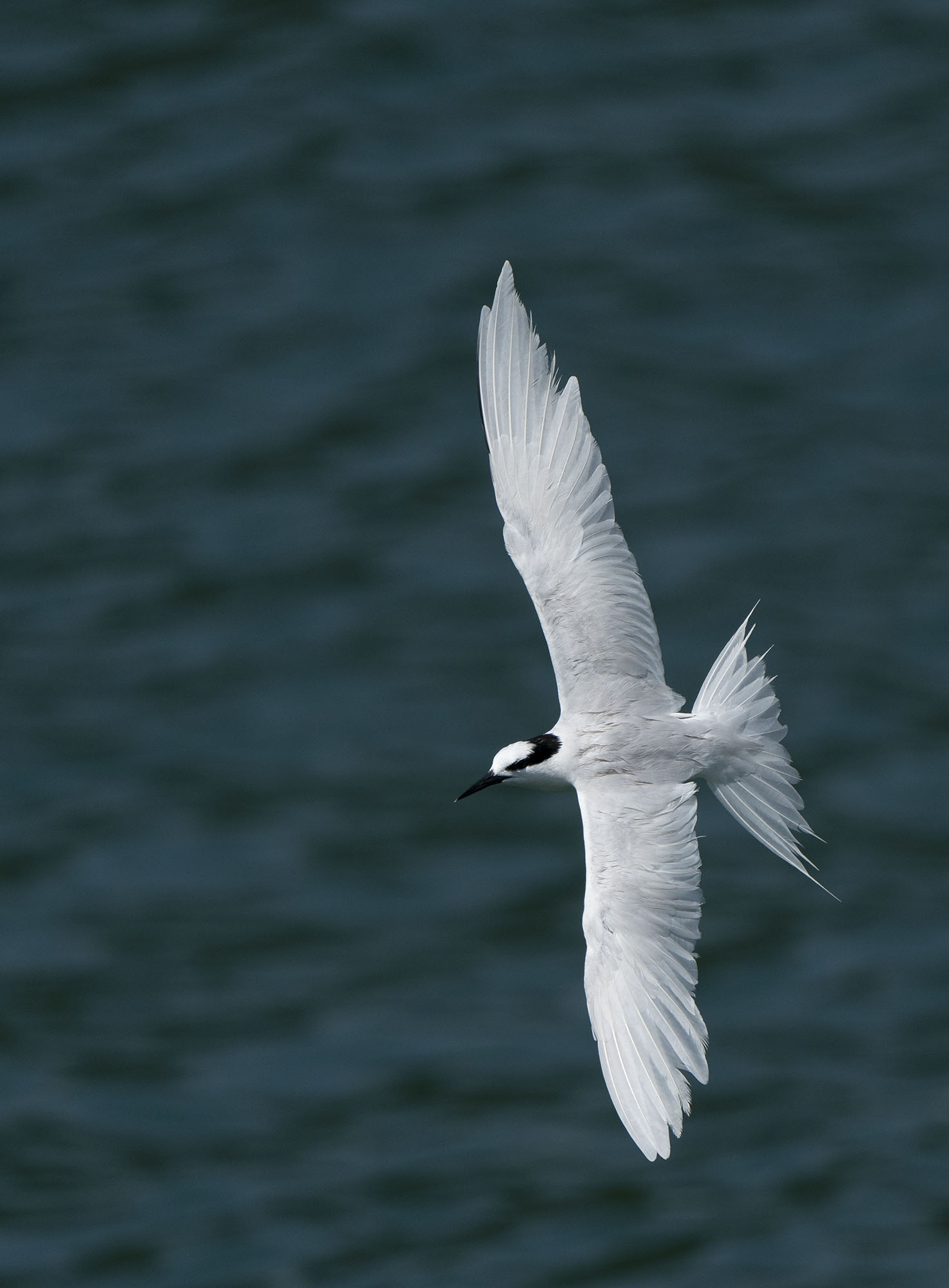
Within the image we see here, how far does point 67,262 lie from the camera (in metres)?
19.1

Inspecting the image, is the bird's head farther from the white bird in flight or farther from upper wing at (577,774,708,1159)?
upper wing at (577,774,708,1159)


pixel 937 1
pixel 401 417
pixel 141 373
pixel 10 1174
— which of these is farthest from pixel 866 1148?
pixel 937 1

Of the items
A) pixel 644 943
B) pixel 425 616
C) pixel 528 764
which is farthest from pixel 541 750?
pixel 425 616

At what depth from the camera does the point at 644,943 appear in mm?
8242

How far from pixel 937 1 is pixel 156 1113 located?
42.2 feet

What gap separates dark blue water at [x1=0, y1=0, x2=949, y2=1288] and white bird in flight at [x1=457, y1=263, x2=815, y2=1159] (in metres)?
5.70

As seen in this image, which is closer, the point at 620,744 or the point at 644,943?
the point at 644,943

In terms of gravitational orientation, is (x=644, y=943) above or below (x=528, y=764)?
below

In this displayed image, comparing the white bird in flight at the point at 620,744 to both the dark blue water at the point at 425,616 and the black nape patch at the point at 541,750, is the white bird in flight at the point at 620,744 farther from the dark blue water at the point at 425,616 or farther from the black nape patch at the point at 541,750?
the dark blue water at the point at 425,616

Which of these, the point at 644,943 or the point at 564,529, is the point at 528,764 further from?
the point at 564,529

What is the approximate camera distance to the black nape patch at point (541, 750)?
28.9 ft

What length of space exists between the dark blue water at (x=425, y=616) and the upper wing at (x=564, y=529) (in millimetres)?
6061

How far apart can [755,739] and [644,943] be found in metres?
1.09

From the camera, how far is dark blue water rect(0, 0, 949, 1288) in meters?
14.3
